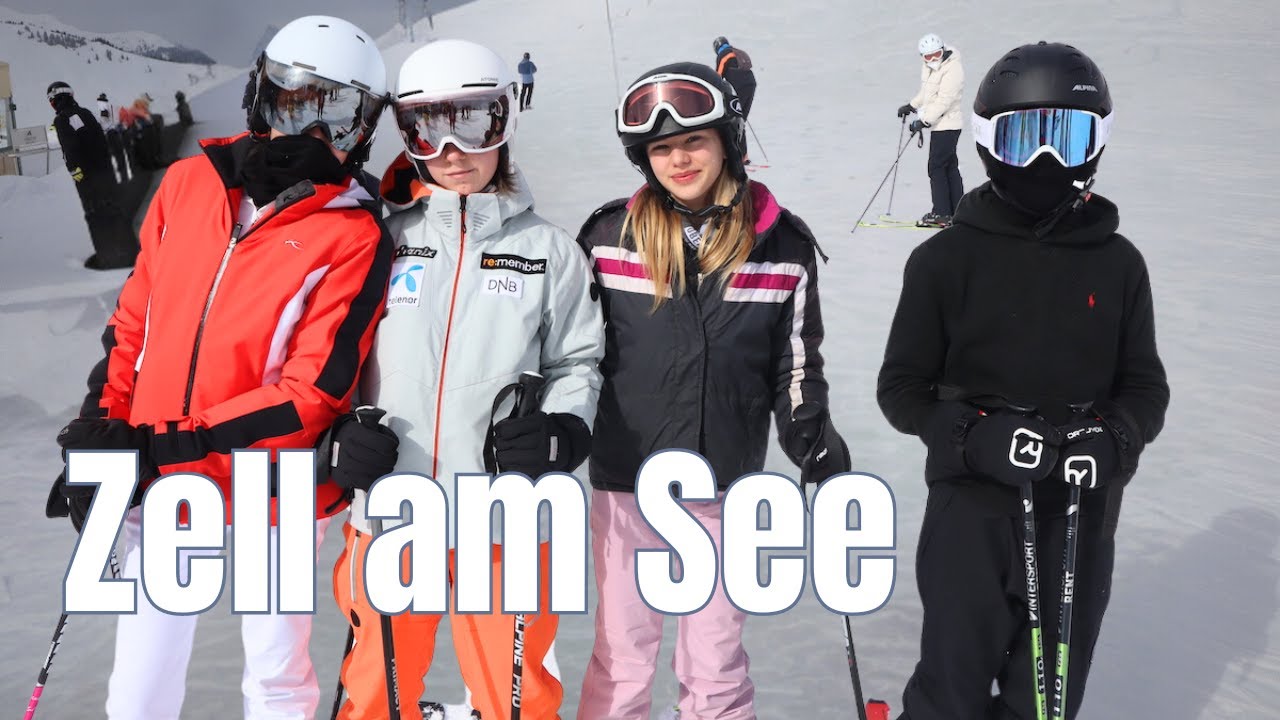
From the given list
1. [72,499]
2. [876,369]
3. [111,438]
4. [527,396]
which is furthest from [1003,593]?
[876,369]

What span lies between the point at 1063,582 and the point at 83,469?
1.83 metres

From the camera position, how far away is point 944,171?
335 inches

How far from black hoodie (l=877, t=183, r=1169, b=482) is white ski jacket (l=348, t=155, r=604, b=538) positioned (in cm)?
65

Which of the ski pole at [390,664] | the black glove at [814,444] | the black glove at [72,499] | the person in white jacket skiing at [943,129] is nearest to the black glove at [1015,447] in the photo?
the black glove at [814,444]

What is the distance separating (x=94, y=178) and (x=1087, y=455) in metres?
8.07

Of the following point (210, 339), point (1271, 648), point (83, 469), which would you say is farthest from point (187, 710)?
point (1271, 648)

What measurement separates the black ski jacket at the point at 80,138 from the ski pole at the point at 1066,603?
777cm

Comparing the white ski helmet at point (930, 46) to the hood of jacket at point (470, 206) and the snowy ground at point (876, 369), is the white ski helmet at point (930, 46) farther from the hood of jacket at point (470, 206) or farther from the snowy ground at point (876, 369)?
the hood of jacket at point (470, 206)

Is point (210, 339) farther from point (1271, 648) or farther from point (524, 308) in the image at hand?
point (1271, 648)

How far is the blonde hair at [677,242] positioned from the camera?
85.1 inches

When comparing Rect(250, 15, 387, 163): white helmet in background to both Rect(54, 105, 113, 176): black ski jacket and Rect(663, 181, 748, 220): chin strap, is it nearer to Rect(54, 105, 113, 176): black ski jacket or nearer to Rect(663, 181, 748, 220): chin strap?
Rect(663, 181, 748, 220): chin strap

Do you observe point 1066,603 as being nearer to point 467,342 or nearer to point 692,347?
point 692,347

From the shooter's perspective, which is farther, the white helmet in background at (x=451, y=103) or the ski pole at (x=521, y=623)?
the white helmet in background at (x=451, y=103)

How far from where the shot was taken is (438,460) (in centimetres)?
202
